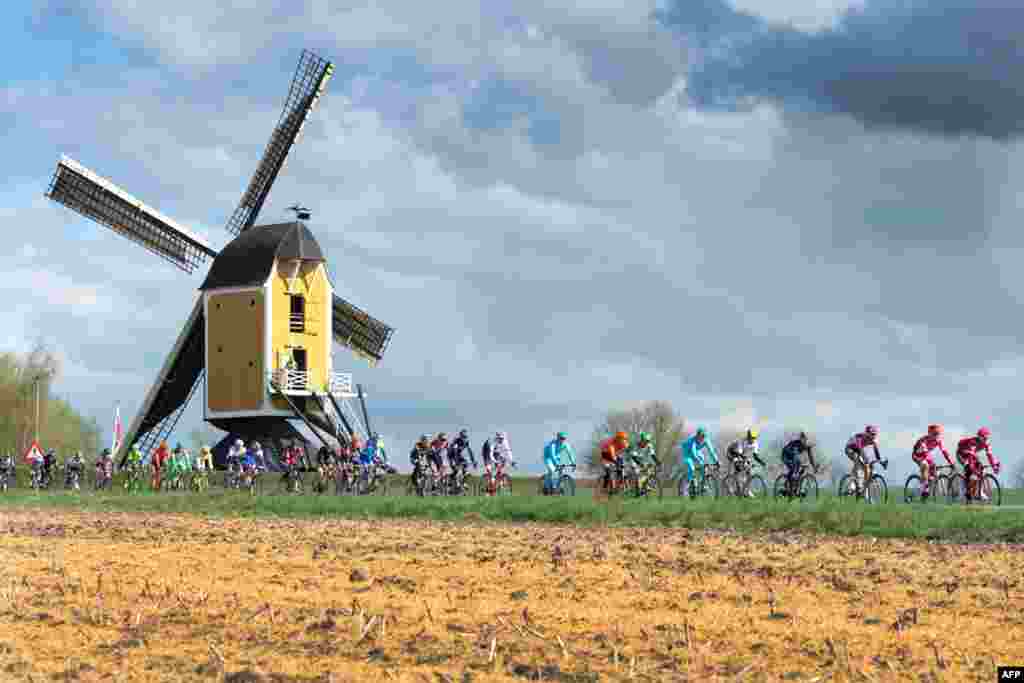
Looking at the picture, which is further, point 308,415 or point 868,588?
point 308,415

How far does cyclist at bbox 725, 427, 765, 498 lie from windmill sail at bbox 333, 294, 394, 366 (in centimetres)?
3041

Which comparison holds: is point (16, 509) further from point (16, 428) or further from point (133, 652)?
point (16, 428)

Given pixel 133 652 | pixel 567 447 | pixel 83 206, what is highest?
pixel 83 206

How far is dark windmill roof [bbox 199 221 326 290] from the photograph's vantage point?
55.5 metres

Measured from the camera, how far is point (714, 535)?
835 inches

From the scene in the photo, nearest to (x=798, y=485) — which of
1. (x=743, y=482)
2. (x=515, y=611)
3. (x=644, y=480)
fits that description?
(x=743, y=482)

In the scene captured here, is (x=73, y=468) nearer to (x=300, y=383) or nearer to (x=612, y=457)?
(x=300, y=383)

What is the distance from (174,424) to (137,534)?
37.6 meters

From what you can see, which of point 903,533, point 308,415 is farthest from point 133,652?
point 308,415

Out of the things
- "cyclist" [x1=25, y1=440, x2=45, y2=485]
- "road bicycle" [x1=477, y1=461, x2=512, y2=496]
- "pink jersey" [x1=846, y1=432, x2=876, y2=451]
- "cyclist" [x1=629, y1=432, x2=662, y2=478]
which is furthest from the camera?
"cyclist" [x1=25, y1=440, x2=45, y2=485]

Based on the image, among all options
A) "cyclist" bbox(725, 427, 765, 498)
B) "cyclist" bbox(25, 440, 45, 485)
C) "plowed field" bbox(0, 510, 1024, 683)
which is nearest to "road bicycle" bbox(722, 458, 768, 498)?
"cyclist" bbox(725, 427, 765, 498)

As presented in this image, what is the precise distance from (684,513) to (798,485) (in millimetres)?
6677

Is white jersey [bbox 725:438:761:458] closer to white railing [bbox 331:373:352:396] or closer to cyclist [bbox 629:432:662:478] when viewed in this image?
cyclist [bbox 629:432:662:478]

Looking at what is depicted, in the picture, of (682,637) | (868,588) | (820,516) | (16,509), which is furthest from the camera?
(16,509)
